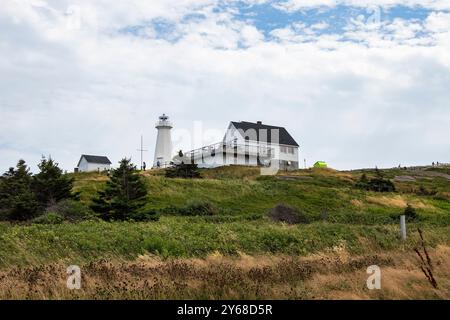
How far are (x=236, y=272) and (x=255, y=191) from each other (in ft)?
112

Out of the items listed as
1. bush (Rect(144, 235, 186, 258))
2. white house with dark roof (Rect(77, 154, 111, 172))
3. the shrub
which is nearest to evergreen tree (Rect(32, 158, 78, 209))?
bush (Rect(144, 235, 186, 258))

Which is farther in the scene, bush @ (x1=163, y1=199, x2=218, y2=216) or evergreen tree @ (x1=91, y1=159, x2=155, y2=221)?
bush @ (x1=163, y1=199, x2=218, y2=216)

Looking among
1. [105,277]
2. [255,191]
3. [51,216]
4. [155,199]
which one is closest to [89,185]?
[155,199]

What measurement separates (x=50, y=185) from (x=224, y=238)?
19032 millimetres

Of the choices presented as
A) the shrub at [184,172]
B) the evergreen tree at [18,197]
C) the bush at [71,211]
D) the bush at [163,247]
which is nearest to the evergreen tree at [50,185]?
the evergreen tree at [18,197]

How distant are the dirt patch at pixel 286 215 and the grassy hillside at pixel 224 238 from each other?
0.89m

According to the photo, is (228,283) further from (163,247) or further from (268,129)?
(268,129)

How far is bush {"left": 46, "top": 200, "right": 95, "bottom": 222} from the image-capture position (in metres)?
28.8

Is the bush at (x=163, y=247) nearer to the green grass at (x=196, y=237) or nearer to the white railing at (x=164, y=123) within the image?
the green grass at (x=196, y=237)

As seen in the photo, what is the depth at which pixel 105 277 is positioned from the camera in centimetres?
1085

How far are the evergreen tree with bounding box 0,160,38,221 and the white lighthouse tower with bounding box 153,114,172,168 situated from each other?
42795mm

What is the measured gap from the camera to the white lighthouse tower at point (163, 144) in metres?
82.5

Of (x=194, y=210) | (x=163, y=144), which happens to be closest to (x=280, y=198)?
(x=194, y=210)
